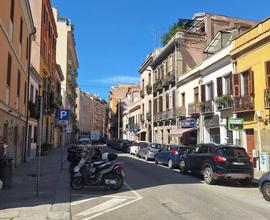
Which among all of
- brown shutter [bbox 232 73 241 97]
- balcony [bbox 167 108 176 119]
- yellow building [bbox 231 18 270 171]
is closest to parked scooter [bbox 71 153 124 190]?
yellow building [bbox 231 18 270 171]

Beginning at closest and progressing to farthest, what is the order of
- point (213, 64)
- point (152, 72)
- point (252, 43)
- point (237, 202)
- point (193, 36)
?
1. point (237, 202)
2. point (252, 43)
3. point (213, 64)
4. point (193, 36)
5. point (152, 72)

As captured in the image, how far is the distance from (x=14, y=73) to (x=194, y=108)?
16516mm

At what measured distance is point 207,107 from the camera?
94.3 feet

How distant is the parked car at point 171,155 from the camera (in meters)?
22.2

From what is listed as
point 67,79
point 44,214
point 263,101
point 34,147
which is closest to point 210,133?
point 263,101

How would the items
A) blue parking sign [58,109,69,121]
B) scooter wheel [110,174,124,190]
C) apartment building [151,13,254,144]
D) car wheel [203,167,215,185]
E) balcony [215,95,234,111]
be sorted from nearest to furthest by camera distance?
1. scooter wheel [110,174,124,190]
2. car wheel [203,167,215,185]
3. blue parking sign [58,109,69,121]
4. balcony [215,95,234,111]
5. apartment building [151,13,254,144]

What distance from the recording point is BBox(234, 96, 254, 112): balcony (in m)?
21.7

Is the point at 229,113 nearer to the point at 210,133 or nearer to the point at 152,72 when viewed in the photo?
the point at 210,133

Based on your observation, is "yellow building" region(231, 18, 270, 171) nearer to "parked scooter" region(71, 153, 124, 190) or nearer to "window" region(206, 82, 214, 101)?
"window" region(206, 82, 214, 101)

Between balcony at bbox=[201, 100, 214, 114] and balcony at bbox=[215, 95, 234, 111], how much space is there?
1.75 metres

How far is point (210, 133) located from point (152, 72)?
2306cm

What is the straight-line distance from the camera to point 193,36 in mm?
39719

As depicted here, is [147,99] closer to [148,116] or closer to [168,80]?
[148,116]

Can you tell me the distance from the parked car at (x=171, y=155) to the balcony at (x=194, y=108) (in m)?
6.76
